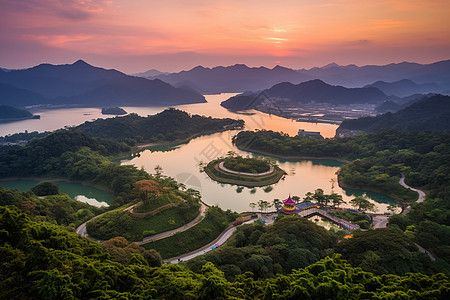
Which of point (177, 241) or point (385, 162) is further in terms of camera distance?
point (385, 162)

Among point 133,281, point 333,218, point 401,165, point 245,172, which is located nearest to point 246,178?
point 245,172

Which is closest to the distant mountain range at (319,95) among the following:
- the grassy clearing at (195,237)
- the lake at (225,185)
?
the lake at (225,185)

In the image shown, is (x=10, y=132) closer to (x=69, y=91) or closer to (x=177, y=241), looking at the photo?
(x=177, y=241)

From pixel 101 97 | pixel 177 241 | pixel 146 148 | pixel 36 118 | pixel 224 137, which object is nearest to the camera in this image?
pixel 177 241

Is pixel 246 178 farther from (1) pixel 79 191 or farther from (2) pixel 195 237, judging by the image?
(1) pixel 79 191

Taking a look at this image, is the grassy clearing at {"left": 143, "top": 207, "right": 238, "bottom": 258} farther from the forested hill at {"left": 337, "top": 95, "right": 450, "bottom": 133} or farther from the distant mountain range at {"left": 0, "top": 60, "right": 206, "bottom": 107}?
the distant mountain range at {"left": 0, "top": 60, "right": 206, "bottom": 107}

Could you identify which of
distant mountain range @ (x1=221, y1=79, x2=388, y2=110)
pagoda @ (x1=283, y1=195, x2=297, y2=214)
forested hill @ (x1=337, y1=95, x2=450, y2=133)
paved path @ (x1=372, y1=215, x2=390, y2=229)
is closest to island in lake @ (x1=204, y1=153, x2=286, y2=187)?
pagoda @ (x1=283, y1=195, x2=297, y2=214)

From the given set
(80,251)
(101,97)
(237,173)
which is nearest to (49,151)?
(237,173)
